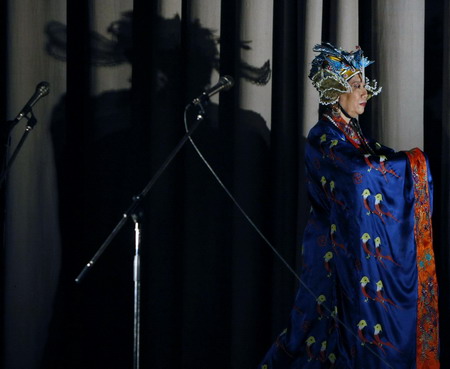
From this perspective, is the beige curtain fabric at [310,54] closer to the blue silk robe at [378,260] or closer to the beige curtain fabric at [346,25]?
the beige curtain fabric at [346,25]

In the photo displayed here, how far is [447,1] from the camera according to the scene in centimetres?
257

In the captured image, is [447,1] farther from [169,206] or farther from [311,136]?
[169,206]

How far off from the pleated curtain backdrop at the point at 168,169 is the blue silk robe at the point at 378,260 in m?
0.46

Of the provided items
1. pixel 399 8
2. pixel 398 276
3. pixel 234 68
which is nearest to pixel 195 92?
pixel 234 68

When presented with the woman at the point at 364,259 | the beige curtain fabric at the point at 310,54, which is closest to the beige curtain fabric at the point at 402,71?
the beige curtain fabric at the point at 310,54

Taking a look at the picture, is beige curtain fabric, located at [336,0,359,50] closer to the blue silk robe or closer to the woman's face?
the woman's face

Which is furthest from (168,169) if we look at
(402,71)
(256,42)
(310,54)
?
(402,71)

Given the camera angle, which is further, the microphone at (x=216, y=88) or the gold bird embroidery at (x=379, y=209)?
the gold bird embroidery at (x=379, y=209)

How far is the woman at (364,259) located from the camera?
2158mm

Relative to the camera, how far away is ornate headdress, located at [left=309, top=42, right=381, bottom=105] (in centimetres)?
232

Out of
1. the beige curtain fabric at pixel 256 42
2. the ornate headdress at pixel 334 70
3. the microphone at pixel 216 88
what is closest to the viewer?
the microphone at pixel 216 88

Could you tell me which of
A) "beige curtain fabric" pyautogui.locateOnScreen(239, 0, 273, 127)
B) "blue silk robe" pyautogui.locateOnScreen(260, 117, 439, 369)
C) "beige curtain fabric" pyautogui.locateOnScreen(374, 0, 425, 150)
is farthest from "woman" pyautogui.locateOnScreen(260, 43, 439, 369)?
"beige curtain fabric" pyautogui.locateOnScreen(239, 0, 273, 127)

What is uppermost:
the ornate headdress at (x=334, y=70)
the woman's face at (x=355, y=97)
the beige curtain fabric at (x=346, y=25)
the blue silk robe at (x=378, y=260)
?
the beige curtain fabric at (x=346, y=25)

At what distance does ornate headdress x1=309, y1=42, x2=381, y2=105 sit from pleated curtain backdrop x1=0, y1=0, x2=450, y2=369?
0.32 meters
